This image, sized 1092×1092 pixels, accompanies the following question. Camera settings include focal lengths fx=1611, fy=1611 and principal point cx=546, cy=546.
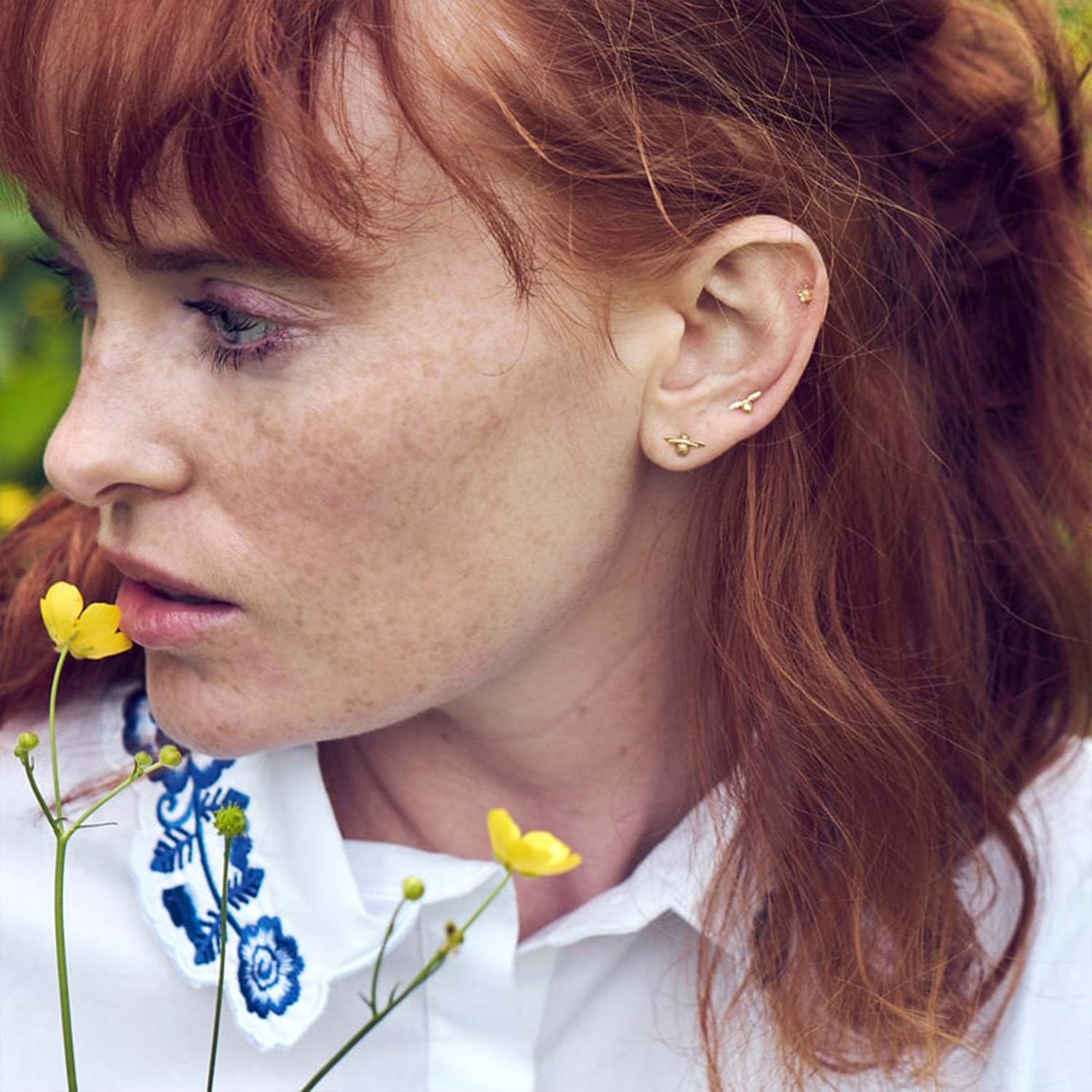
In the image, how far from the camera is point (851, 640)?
1.80 metres

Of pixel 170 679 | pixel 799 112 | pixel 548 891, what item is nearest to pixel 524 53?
pixel 799 112

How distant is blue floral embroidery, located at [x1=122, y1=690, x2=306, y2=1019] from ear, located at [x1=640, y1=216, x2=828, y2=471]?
2.04 ft

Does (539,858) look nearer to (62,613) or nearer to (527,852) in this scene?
(527,852)

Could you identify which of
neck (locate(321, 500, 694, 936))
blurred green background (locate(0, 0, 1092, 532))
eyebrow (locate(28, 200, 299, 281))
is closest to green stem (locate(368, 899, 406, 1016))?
neck (locate(321, 500, 694, 936))

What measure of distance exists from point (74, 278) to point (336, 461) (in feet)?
1.31

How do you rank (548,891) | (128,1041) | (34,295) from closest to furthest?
(128,1041) < (548,891) < (34,295)

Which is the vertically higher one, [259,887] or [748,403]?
[748,403]

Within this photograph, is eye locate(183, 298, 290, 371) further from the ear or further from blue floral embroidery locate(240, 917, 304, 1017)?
blue floral embroidery locate(240, 917, 304, 1017)

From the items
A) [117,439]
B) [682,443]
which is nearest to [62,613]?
[117,439]

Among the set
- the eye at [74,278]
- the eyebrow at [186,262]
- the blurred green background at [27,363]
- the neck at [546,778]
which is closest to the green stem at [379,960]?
the neck at [546,778]

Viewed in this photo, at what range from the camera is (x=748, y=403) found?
1.66 meters

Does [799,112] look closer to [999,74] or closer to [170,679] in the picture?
[999,74]

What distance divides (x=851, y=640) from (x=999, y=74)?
2.41ft

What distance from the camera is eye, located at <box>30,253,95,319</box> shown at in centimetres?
165
